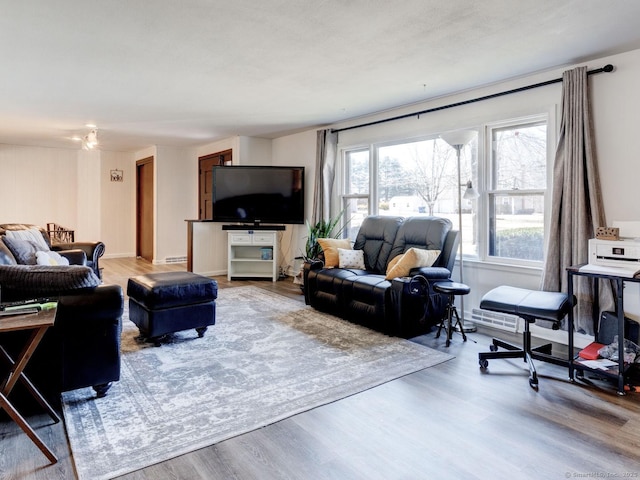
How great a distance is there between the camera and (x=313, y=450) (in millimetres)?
1921

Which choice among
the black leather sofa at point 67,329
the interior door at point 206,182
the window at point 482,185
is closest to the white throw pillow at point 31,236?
the black leather sofa at point 67,329

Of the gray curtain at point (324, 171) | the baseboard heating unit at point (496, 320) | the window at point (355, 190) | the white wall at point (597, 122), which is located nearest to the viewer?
the white wall at point (597, 122)

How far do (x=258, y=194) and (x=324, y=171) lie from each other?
1.24 m

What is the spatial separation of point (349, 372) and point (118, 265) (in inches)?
254

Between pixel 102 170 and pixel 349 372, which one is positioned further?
pixel 102 170

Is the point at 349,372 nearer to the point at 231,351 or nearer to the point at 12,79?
the point at 231,351

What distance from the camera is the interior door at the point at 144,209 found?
8.38 m

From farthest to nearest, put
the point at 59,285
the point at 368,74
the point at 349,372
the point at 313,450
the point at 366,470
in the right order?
the point at 368,74, the point at 349,372, the point at 59,285, the point at 313,450, the point at 366,470

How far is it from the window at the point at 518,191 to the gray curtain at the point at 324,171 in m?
2.39

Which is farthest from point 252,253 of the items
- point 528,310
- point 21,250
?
point 528,310

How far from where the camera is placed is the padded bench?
264 cm

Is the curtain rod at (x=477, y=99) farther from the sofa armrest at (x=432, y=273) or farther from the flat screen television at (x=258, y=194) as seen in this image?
the sofa armrest at (x=432, y=273)

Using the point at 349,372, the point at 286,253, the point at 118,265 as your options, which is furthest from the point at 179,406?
the point at 118,265

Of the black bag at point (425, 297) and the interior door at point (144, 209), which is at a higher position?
the interior door at point (144, 209)
